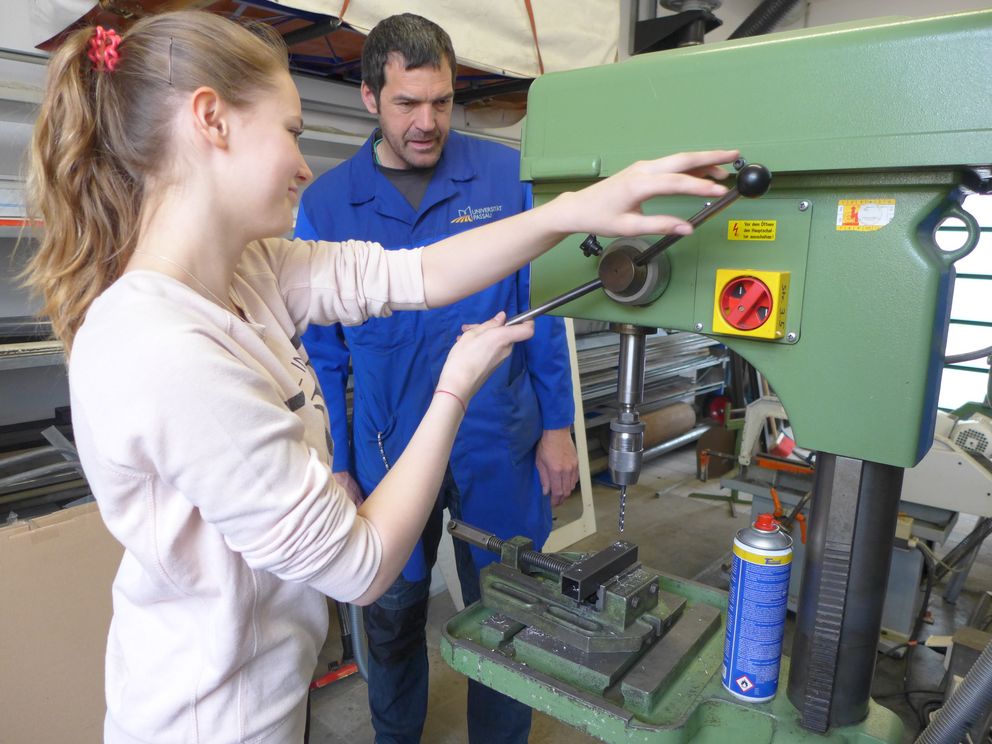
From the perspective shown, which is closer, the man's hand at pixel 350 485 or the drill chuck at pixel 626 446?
the drill chuck at pixel 626 446

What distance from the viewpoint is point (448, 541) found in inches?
98.1

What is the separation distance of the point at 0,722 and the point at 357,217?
1346 mm

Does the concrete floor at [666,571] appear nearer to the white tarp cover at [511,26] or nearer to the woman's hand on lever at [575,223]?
the woman's hand on lever at [575,223]

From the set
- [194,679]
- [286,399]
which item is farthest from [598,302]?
[194,679]

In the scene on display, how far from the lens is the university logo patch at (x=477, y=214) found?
4.61 ft

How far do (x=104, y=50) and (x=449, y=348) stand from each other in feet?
2.68

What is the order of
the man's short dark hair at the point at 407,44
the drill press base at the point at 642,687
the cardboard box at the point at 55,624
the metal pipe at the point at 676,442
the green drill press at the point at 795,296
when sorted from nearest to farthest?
the green drill press at the point at 795,296, the drill press base at the point at 642,687, the man's short dark hair at the point at 407,44, the cardboard box at the point at 55,624, the metal pipe at the point at 676,442

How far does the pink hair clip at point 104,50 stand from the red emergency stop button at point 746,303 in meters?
0.68

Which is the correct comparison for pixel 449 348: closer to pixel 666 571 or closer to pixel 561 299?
pixel 561 299

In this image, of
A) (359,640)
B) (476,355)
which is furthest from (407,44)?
(359,640)

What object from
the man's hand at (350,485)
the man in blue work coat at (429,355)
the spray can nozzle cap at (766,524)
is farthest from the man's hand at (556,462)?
the spray can nozzle cap at (766,524)

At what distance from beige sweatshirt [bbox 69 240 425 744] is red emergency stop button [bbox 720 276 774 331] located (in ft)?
1.40

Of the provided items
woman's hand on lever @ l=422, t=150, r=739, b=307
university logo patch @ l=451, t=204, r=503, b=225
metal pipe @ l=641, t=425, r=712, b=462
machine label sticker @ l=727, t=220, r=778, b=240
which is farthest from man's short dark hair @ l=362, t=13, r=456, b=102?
metal pipe @ l=641, t=425, r=712, b=462

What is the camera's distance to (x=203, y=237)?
2.35ft
